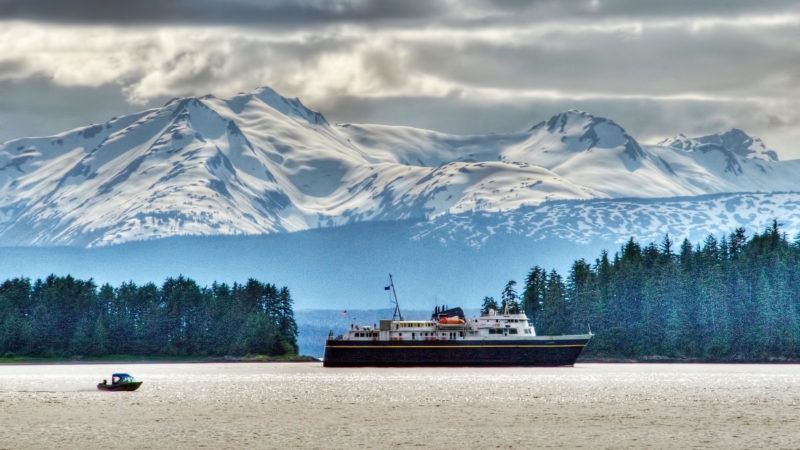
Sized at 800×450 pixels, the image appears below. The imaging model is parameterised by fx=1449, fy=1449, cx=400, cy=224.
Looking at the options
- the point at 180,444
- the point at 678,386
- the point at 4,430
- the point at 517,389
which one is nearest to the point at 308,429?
the point at 180,444

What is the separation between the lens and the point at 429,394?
6890 inches

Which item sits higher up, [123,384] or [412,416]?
[123,384]

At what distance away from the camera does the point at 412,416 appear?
5527 inches

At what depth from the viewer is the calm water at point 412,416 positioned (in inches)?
4589

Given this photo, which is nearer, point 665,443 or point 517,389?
point 665,443

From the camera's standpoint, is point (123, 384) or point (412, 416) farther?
point (123, 384)

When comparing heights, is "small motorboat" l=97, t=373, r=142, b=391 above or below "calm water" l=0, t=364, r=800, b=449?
above

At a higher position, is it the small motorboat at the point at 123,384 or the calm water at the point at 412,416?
the small motorboat at the point at 123,384

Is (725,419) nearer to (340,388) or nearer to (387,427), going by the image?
(387,427)

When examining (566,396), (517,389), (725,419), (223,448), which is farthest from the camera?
(517,389)

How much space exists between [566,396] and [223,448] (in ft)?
218

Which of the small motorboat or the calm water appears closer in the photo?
the calm water

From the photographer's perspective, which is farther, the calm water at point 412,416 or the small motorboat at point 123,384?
the small motorboat at point 123,384

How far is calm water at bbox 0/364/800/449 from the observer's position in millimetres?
116562
